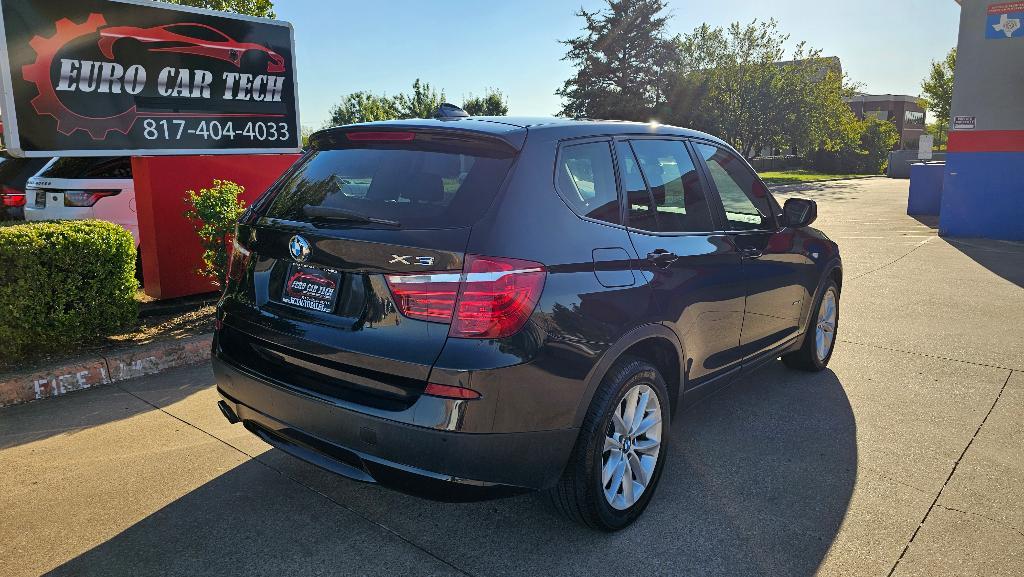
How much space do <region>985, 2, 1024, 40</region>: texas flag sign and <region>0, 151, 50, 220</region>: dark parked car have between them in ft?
50.1

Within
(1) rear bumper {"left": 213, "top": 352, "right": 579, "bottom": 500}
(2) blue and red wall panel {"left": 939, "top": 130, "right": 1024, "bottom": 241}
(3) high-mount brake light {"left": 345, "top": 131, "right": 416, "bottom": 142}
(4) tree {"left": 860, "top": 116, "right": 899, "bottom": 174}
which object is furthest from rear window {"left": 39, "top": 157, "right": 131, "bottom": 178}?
(4) tree {"left": 860, "top": 116, "right": 899, "bottom": 174}

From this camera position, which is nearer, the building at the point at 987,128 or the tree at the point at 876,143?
the building at the point at 987,128

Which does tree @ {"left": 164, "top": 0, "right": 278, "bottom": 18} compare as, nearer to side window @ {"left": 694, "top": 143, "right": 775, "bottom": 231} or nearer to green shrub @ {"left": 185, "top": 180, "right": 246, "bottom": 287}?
green shrub @ {"left": 185, "top": 180, "right": 246, "bottom": 287}

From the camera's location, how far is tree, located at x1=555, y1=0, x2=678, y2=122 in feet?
154

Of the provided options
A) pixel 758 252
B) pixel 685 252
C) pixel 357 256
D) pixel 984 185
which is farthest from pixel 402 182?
pixel 984 185

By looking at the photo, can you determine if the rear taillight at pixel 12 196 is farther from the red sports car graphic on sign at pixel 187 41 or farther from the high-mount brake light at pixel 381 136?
the high-mount brake light at pixel 381 136

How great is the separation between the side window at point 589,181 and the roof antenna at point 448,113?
0.71m

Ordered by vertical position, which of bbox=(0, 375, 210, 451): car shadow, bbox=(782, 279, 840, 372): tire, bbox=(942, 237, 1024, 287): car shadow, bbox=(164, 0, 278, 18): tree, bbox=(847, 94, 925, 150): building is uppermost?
bbox=(847, 94, 925, 150): building

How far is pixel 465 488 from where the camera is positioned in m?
2.57

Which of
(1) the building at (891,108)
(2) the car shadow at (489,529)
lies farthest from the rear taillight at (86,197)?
(1) the building at (891,108)

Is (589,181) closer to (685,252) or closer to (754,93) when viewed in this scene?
(685,252)

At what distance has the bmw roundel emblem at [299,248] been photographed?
9.33ft

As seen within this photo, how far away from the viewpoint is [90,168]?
25.6ft

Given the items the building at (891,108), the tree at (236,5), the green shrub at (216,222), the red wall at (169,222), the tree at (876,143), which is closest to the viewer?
the green shrub at (216,222)
